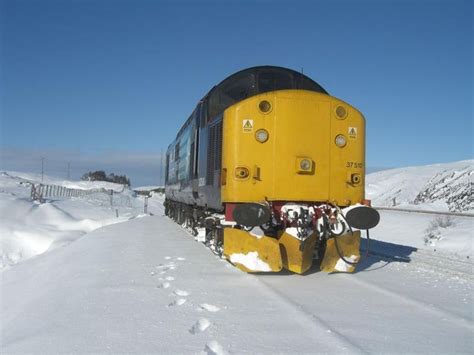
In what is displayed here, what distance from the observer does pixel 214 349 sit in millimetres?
3691

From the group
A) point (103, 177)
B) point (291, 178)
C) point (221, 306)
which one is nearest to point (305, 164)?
point (291, 178)

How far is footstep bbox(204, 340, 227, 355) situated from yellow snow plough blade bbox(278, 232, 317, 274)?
305cm

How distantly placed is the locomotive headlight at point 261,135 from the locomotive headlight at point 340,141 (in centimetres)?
124

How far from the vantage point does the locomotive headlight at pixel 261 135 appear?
724 centimetres

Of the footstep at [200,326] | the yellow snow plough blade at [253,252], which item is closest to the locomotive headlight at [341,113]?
the yellow snow plough blade at [253,252]

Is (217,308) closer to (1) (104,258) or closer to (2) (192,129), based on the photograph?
(1) (104,258)

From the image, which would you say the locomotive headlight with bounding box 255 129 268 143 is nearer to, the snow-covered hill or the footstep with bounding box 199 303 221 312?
the footstep with bounding box 199 303 221 312

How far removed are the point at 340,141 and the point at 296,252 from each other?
209 cm

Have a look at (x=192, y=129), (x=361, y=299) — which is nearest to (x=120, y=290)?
(x=361, y=299)

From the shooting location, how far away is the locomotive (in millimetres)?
6820

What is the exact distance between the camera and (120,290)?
5656mm

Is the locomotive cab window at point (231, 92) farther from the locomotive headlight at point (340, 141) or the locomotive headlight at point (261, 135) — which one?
the locomotive headlight at point (340, 141)

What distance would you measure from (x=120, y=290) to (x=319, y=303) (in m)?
2.39

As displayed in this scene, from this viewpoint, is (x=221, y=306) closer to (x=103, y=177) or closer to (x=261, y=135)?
(x=261, y=135)
